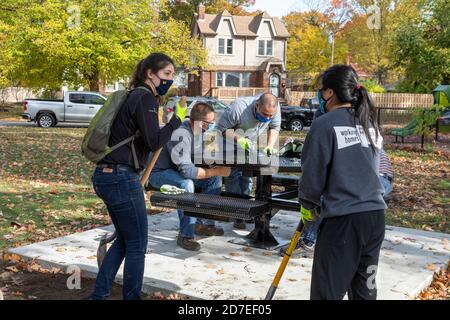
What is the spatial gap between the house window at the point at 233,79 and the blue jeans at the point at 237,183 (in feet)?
145

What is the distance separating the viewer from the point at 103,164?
3.84 meters

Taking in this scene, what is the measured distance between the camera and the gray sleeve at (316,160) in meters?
3.08

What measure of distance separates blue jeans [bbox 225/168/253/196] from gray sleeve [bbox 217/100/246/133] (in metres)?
0.55

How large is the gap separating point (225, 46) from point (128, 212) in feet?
159

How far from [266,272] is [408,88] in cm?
3614

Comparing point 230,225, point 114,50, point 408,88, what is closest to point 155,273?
point 230,225

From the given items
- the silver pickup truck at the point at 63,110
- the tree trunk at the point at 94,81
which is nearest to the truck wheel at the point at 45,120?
the silver pickup truck at the point at 63,110

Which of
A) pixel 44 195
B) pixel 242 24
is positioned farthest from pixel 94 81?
pixel 242 24

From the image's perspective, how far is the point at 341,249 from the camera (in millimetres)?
3068

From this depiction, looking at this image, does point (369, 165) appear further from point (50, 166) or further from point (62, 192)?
point (50, 166)

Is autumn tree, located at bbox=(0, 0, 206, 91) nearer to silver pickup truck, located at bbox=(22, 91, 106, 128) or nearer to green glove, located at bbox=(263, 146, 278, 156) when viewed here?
silver pickup truck, located at bbox=(22, 91, 106, 128)

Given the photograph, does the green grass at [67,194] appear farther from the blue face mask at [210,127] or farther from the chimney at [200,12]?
the chimney at [200,12]

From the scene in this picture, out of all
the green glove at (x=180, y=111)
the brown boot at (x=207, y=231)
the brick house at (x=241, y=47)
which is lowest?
the brown boot at (x=207, y=231)

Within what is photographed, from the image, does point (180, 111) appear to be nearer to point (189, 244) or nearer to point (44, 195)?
point (189, 244)
